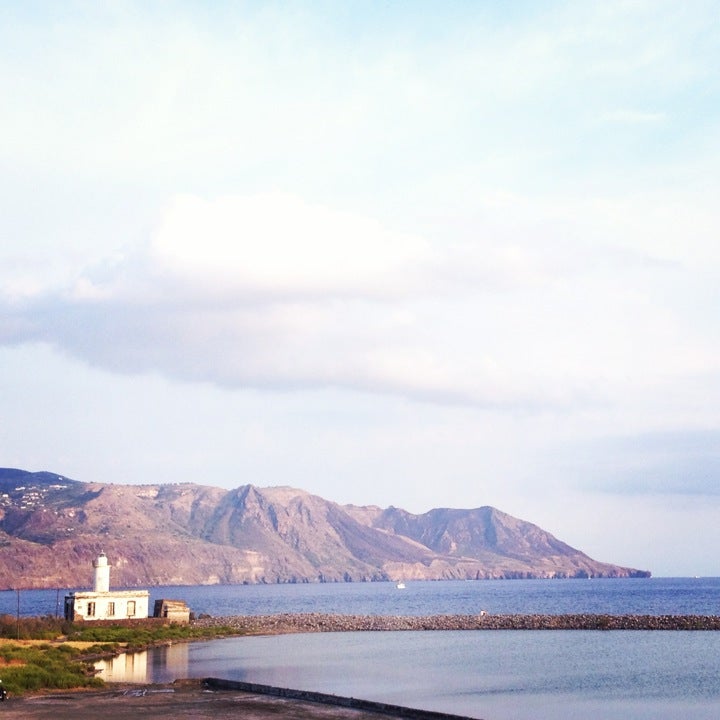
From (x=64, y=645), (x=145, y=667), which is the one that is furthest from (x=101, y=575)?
(x=145, y=667)

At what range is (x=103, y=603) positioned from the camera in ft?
246

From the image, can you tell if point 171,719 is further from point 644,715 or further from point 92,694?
point 644,715

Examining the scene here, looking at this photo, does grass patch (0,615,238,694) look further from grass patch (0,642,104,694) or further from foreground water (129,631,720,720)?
foreground water (129,631,720,720)

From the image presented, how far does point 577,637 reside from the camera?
235ft

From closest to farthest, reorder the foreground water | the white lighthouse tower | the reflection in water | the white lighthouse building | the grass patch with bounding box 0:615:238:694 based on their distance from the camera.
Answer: the foreground water, the grass patch with bounding box 0:615:238:694, the reflection in water, the white lighthouse building, the white lighthouse tower

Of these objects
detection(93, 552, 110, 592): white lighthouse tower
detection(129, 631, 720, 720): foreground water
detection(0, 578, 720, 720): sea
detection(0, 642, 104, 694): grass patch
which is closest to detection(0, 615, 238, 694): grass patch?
detection(0, 642, 104, 694): grass patch

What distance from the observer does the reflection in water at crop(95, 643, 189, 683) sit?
44750 mm

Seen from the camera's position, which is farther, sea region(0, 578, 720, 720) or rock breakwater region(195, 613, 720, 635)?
rock breakwater region(195, 613, 720, 635)

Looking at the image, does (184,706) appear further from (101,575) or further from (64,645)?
(101,575)

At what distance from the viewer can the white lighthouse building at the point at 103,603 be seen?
2908 inches

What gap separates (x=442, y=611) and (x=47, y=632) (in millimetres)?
72054

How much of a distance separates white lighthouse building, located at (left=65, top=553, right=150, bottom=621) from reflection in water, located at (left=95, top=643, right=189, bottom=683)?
13.8m

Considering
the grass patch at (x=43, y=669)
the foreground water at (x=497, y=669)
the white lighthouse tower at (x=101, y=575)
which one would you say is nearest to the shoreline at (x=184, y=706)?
the grass patch at (x=43, y=669)

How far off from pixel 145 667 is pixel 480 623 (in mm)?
42951
